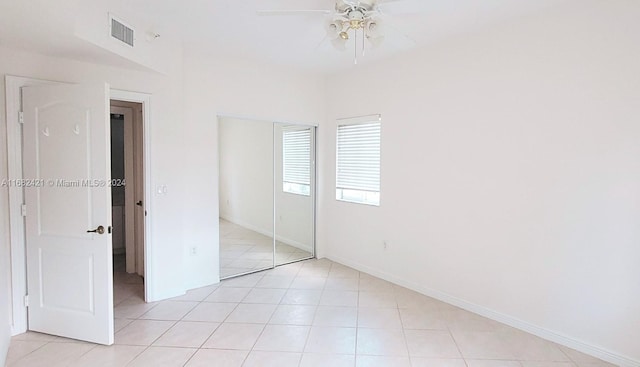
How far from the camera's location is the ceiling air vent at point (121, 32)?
282 cm

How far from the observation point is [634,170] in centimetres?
249

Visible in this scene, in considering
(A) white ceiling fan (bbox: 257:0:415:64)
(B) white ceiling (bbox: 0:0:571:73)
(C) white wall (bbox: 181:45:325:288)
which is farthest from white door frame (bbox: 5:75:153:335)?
(A) white ceiling fan (bbox: 257:0:415:64)

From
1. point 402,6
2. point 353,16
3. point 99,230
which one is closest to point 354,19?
point 353,16

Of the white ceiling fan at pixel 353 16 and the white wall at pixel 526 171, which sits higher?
the white ceiling fan at pixel 353 16

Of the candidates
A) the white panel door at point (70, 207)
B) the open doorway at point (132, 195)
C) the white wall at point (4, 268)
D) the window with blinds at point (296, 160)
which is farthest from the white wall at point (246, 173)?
the white wall at point (4, 268)

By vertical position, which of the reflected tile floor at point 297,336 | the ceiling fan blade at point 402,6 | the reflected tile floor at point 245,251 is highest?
the ceiling fan blade at point 402,6

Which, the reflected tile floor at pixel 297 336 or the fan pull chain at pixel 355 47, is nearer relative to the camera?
the reflected tile floor at pixel 297 336

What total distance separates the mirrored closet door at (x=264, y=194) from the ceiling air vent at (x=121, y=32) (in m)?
1.40

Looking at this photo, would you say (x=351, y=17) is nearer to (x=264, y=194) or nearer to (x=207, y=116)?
(x=207, y=116)

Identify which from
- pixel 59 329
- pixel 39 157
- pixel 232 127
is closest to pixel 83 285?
pixel 59 329

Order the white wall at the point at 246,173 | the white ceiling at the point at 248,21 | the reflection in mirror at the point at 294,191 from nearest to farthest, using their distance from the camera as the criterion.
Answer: the white ceiling at the point at 248,21
the white wall at the point at 246,173
the reflection in mirror at the point at 294,191

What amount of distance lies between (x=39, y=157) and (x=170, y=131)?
117cm

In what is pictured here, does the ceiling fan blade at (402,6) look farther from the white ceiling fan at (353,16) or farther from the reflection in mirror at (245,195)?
the reflection in mirror at (245,195)

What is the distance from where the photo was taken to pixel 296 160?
511cm
